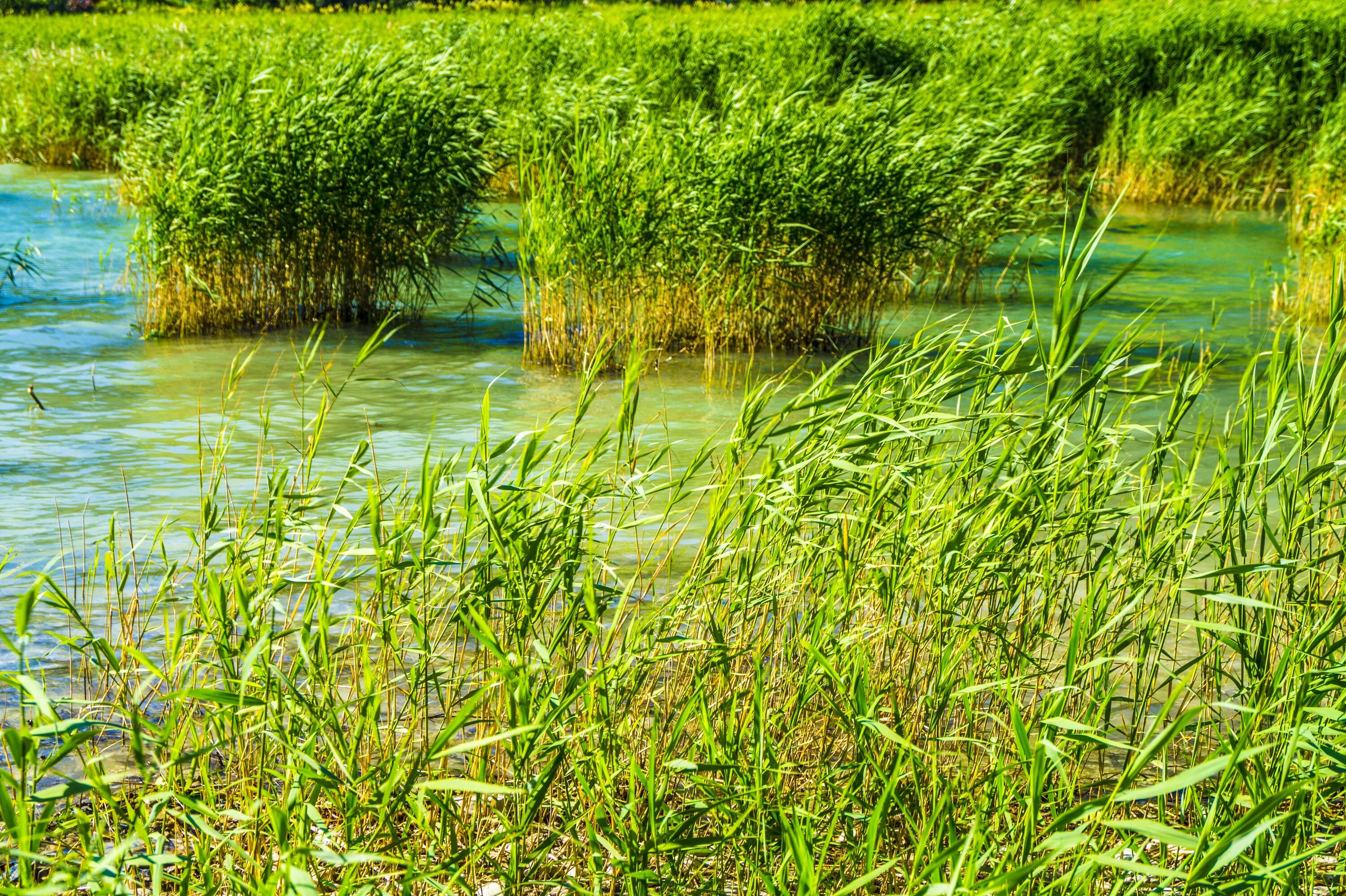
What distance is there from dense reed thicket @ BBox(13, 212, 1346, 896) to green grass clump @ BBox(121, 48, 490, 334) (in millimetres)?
5424

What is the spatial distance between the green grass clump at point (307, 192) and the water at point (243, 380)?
326 millimetres

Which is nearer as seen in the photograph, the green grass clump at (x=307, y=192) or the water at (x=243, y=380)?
the water at (x=243, y=380)

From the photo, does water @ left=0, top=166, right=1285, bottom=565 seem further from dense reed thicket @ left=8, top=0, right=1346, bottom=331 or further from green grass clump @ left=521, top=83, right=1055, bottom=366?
dense reed thicket @ left=8, top=0, right=1346, bottom=331

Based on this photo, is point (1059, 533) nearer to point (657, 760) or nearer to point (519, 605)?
point (657, 760)

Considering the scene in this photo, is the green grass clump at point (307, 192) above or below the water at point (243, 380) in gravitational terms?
above

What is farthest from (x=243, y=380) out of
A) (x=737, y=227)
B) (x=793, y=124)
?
(x=793, y=124)

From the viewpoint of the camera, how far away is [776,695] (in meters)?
3.40

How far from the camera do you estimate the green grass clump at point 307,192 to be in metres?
8.81

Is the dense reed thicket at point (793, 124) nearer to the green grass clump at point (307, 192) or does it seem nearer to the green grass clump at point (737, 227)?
the green grass clump at point (737, 227)

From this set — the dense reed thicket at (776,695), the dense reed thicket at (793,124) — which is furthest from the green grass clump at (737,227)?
the dense reed thicket at (776,695)

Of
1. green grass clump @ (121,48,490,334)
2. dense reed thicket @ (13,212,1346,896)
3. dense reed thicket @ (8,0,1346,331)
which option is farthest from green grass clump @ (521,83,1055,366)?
dense reed thicket @ (13,212,1346,896)

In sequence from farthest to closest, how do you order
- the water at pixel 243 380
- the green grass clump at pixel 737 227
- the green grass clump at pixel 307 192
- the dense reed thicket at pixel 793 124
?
the green grass clump at pixel 307 192, the dense reed thicket at pixel 793 124, the green grass clump at pixel 737 227, the water at pixel 243 380

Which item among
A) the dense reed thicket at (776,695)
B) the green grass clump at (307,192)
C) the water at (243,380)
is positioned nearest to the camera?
the dense reed thicket at (776,695)

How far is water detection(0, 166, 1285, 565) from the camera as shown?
6.41 metres
